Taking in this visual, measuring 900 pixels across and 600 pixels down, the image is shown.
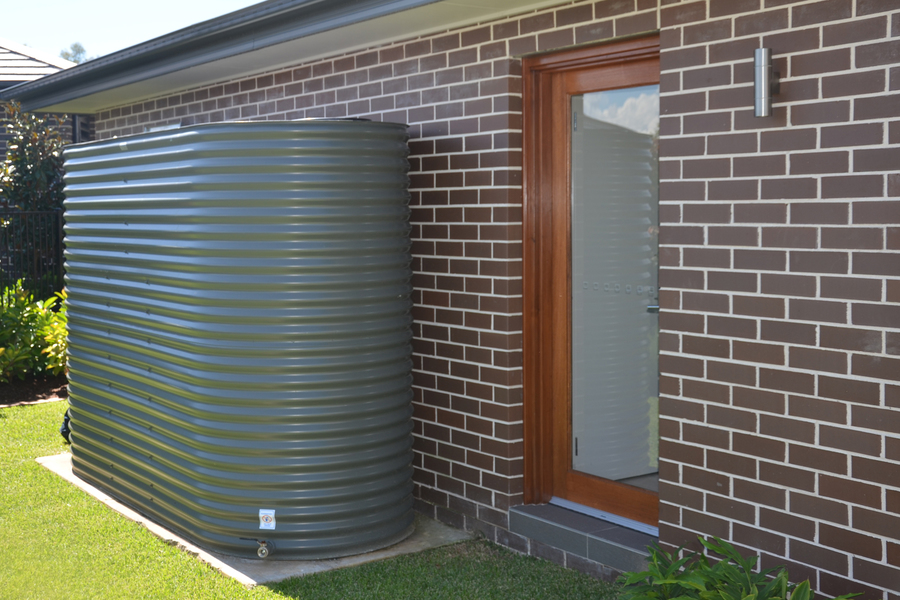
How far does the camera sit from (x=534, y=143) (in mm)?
5289

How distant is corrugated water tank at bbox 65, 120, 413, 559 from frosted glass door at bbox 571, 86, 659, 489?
977mm

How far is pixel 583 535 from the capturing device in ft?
16.0

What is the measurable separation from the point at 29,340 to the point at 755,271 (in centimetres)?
852

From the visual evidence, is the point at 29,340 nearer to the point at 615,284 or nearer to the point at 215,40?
the point at 215,40

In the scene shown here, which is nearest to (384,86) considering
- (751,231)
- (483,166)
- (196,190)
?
(483,166)

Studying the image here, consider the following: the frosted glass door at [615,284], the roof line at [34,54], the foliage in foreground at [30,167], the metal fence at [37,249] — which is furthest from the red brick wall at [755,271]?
the roof line at [34,54]

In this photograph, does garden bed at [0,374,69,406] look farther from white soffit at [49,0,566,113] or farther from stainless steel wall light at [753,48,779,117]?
stainless steel wall light at [753,48,779,117]

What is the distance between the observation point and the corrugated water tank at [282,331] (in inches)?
195

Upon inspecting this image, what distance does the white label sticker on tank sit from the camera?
5.05m

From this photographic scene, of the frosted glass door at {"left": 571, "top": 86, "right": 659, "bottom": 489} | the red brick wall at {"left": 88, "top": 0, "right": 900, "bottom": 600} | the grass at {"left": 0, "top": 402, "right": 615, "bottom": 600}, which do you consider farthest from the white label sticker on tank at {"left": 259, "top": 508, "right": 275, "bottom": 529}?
the frosted glass door at {"left": 571, "top": 86, "right": 659, "bottom": 489}

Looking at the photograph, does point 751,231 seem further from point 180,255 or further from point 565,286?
point 180,255

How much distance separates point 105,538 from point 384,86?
3186 mm

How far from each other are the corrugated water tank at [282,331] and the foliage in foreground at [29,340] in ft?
17.4

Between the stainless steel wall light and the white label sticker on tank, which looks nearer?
the stainless steel wall light
